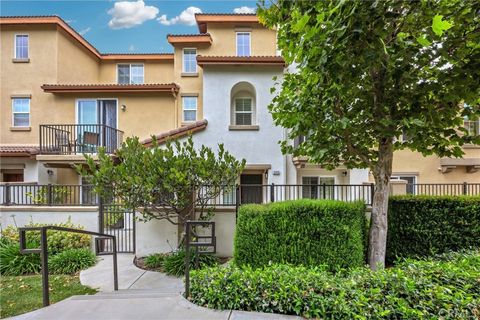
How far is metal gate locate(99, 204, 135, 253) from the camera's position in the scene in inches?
313

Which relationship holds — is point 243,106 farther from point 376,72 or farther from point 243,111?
point 376,72

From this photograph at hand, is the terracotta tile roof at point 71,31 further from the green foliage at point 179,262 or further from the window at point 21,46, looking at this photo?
the green foliage at point 179,262

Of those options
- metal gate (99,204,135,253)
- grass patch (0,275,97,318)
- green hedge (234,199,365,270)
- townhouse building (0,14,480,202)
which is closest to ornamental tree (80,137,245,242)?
metal gate (99,204,135,253)

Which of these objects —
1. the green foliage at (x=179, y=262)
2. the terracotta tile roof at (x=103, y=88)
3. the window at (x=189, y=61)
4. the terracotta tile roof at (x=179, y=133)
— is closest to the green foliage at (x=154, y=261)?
the green foliage at (x=179, y=262)

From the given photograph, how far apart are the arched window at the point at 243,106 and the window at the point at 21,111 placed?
10779mm

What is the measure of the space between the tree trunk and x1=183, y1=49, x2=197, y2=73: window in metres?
11.4

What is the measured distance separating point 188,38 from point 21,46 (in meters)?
8.57

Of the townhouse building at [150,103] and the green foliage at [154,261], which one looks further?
the townhouse building at [150,103]

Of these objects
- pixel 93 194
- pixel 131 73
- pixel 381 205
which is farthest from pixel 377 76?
pixel 131 73

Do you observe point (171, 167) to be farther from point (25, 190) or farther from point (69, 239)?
point (25, 190)

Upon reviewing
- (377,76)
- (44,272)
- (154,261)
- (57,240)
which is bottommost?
(154,261)

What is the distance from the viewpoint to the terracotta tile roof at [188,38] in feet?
45.2

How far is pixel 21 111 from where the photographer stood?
12.9 meters

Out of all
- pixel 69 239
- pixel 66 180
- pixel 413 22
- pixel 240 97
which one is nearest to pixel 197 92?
pixel 240 97
